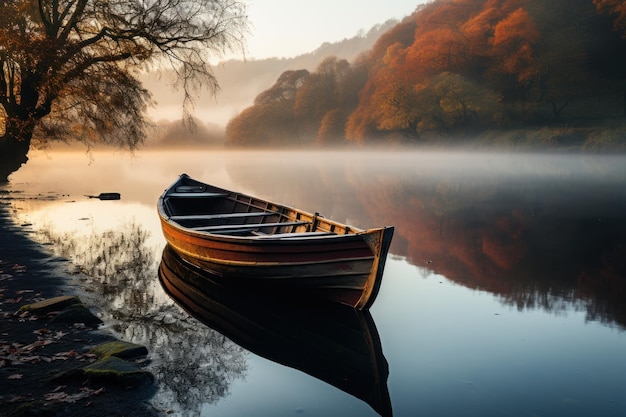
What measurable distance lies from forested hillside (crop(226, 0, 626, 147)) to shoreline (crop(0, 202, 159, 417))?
188 feet

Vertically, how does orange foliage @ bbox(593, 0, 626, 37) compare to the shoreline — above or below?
above

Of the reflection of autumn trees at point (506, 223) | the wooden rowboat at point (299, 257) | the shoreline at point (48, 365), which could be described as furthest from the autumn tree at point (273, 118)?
the shoreline at point (48, 365)

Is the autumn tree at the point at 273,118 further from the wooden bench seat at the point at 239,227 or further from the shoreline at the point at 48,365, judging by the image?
the shoreline at the point at 48,365

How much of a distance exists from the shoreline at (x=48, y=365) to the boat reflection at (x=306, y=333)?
2168 millimetres

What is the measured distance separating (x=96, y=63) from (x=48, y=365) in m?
19.0

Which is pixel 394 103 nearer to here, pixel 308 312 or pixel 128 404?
pixel 308 312

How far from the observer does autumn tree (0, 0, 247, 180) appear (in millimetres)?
21234

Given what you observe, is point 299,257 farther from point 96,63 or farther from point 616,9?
point 616,9

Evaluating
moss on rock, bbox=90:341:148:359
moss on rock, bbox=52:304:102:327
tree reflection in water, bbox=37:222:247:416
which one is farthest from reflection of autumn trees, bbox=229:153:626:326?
moss on rock, bbox=52:304:102:327

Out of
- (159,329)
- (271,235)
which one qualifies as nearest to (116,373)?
(159,329)

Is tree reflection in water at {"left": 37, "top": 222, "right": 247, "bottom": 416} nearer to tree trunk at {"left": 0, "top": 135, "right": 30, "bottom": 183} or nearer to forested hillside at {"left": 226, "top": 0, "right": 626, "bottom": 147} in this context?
tree trunk at {"left": 0, "top": 135, "right": 30, "bottom": 183}

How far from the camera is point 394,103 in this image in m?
65.3

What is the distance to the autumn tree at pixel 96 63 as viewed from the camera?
21234mm

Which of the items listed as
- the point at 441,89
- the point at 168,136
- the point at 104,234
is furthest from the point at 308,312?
the point at 168,136
